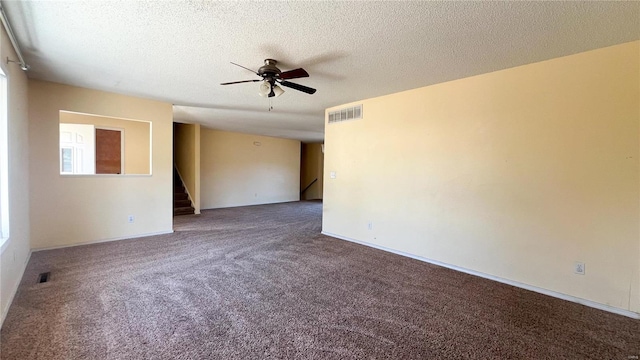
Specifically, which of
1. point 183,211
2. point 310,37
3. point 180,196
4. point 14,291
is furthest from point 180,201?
point 310,37

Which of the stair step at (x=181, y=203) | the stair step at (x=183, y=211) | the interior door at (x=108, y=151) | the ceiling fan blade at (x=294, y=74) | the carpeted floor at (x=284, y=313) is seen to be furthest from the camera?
the stair step at (x=181, y=203)

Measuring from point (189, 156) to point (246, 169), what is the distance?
6.17ft

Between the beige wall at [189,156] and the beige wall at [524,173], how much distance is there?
5.17 m

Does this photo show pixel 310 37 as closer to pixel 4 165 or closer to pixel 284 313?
pixel 284 313

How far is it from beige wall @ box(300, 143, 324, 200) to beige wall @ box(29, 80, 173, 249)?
7.03 metres

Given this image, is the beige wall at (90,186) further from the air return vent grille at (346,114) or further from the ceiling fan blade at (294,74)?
the ceiling fan blade at (294,74)

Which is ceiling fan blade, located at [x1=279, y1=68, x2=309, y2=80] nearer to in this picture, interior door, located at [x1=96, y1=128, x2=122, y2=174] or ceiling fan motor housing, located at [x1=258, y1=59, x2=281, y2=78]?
ceiling fan motor housing, located at [x1=258, y1=59, x2=281, y2=78]

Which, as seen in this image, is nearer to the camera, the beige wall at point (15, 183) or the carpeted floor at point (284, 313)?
the carpeted floor at point (284, 313)

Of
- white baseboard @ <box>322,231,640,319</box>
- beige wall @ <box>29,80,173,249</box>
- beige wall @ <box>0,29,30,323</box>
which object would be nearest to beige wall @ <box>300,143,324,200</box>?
beige wall @ <box>29,80,173,249</box>

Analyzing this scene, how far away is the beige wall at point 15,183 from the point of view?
226 cm

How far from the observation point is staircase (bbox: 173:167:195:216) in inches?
277

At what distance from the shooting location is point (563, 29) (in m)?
2.16

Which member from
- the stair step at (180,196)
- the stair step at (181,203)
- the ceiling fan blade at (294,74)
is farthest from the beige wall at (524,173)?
the stair step at (180,196)

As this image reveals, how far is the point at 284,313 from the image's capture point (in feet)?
7.50
